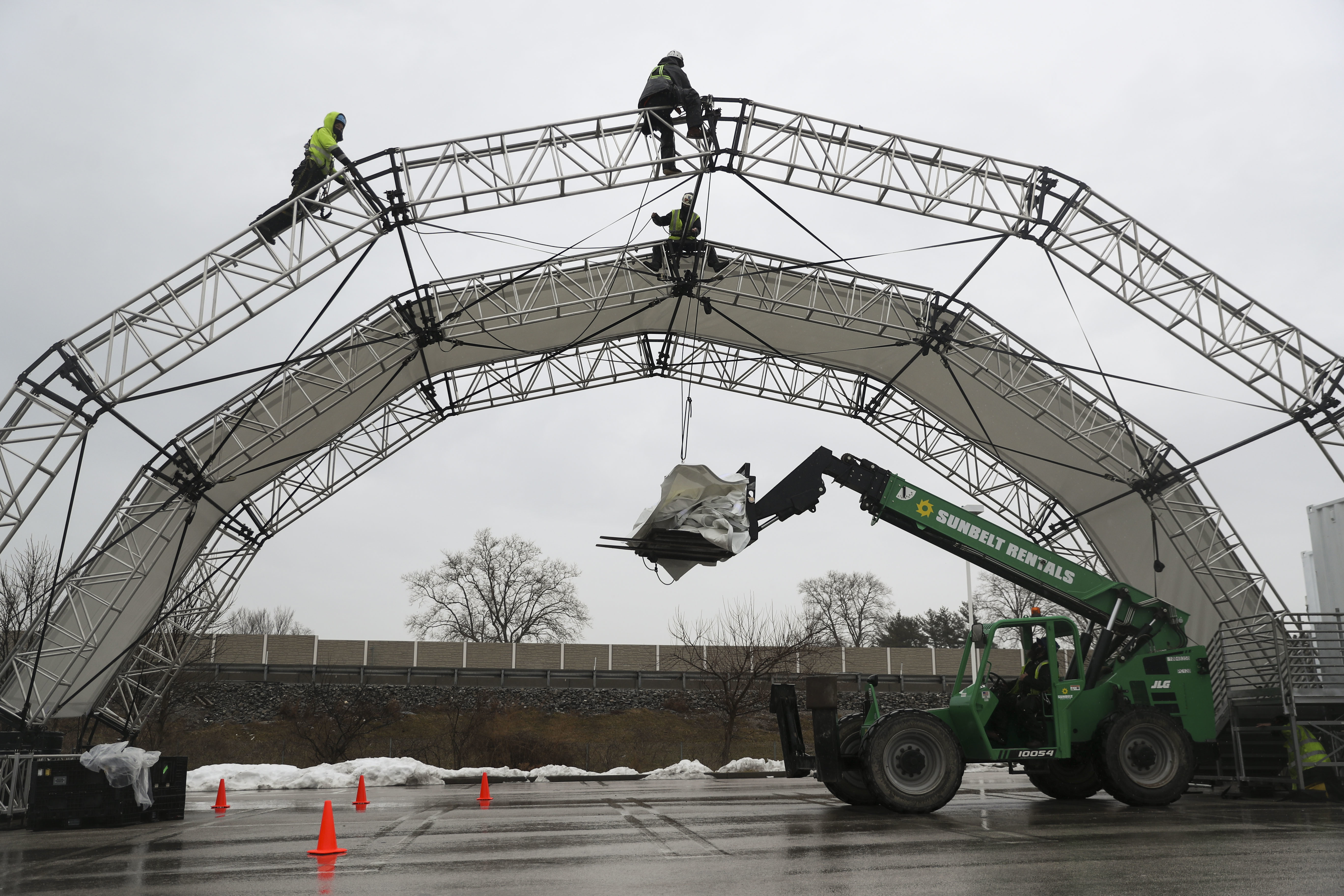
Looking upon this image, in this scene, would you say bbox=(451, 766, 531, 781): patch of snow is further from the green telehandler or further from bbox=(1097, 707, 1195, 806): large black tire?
bbox=(1097, 707, 1195, 806): large black tire

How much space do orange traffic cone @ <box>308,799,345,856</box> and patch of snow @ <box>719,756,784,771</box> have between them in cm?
1987

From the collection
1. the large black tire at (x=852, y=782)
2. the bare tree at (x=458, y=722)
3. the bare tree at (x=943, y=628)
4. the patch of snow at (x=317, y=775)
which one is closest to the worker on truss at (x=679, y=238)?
the large black tire at (x=852, y=782)

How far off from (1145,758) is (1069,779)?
1583mm

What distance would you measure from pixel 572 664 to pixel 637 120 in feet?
117

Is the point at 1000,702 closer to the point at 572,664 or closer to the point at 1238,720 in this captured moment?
the point at 1238,720

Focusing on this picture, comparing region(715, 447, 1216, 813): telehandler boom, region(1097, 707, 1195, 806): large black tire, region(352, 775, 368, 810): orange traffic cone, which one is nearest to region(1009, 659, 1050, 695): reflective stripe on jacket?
region(715, 447, 1216, 813): telehandler boom

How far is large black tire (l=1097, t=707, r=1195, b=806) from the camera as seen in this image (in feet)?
43.8

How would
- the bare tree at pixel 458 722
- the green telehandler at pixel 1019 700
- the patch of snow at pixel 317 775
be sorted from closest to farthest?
the green telehandler at pixel 1019 700 < the patch of snow at pixel 317 775 < the bare tree at pixel 458 722

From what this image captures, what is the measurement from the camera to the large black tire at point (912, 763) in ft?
41.2

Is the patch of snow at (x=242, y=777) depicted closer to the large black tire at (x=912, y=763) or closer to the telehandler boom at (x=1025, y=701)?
the telehandler boom at (x=1025, y=701)

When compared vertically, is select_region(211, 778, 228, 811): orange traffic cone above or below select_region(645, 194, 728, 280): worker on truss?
below

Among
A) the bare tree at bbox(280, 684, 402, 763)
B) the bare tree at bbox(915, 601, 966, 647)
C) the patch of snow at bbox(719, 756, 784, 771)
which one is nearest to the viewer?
the patch of snow at bbox(719, 756, 784, 771)

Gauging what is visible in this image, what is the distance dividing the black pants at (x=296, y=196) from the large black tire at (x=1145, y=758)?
1383 centimetres

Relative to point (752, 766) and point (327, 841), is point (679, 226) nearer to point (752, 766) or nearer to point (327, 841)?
point (327, 841)
